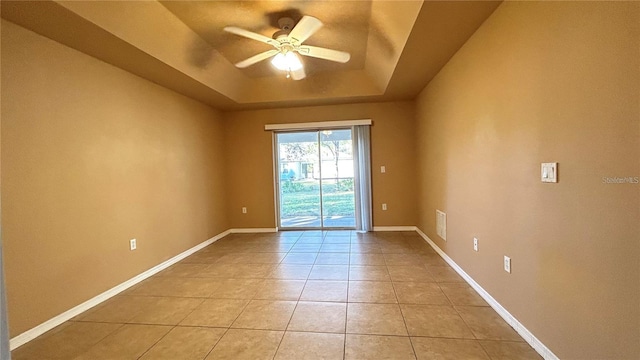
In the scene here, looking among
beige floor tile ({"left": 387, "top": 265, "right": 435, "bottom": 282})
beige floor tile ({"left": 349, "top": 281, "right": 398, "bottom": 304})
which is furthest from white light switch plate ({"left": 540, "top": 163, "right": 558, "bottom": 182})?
beige floor tile ({"left": 387, "top": 265, "right": 435, "bottom": 282})

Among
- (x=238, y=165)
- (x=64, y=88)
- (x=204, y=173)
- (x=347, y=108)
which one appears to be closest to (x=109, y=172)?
(x=64, y=88)

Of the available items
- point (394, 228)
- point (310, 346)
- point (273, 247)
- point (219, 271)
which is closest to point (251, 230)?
point (273, 247)

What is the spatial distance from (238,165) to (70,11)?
3.33 m

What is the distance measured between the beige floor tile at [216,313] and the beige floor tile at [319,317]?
19.9 inches

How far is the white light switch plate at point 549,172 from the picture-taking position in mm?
1417

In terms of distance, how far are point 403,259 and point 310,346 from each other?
1904 millimetres

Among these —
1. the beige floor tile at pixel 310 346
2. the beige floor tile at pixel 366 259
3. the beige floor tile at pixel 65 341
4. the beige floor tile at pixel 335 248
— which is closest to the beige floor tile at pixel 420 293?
the beige floor tile at pixel 366 259

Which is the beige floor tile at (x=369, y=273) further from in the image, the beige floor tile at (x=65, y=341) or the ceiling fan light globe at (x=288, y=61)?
the ceiling fan light globe at (x=288, y=61)

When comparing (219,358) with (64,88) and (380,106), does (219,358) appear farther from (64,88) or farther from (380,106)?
(380,106)

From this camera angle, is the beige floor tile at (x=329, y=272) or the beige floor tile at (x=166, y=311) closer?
the beige floor tile at (x=166, y=311)

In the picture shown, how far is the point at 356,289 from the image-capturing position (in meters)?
2.50

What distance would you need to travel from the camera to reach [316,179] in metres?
4.93

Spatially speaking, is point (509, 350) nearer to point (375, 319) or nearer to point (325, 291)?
point (375, 319)

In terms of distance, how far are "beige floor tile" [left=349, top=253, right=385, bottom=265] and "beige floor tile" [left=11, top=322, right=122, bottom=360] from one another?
7.78 feet
